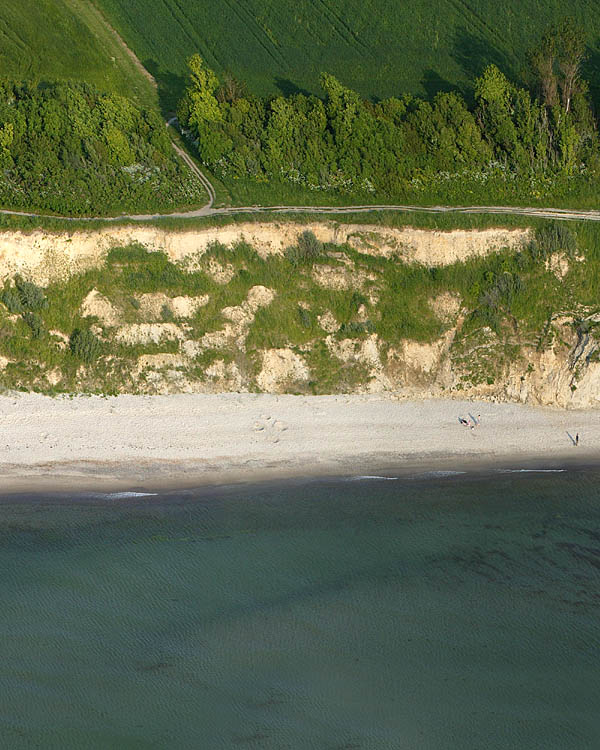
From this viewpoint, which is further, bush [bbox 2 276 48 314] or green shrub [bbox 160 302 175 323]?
green shrub [bbox 160 302 175 323]

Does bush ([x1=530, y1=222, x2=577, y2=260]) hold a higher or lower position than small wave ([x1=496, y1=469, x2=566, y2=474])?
higher

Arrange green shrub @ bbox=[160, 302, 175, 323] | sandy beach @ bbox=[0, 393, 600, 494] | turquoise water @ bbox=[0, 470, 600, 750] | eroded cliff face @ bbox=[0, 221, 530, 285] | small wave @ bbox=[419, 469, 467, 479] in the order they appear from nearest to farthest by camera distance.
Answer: turquoise water @ bbox=[0, 470, 600, 750]
sandy beach @ bbox=[0, 393, 600, 494]
small wave @ bbox=[419, 469, 467, 479]
green shrub @ bbox=[160, 302, 175, 323]
eroded cliff face @ bbox=[0, 221, 530, 285]

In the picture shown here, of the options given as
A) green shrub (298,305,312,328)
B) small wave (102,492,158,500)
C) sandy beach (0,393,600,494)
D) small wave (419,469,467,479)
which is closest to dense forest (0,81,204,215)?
green shrub (298,305,312,328)

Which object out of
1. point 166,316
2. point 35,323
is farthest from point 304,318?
point 35,323

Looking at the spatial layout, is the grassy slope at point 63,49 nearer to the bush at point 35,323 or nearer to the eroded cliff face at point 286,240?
the eroded cliff face at point 286,240

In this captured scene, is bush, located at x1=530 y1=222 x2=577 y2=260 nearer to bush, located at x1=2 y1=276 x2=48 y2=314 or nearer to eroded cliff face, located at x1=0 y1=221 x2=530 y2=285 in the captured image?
eroded cliff face, located at x1=0 y1=221 x2=530 y2=285

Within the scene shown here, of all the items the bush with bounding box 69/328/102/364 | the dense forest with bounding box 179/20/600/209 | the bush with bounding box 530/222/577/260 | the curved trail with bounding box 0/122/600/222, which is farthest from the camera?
the dense forest with bounding box 179/20/600/209
